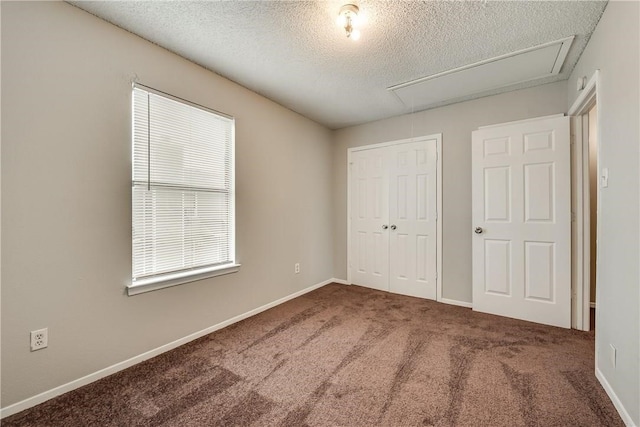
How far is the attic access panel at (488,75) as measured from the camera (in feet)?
7.26

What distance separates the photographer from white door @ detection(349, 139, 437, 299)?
3467 mm

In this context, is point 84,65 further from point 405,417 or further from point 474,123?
point 474,123

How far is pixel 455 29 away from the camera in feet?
6.38

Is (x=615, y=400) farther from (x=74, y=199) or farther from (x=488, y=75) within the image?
(x=74, y=199)

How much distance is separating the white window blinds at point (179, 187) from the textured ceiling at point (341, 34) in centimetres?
49

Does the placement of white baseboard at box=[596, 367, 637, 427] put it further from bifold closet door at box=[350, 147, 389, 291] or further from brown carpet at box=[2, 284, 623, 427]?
bifold closet door at box=[350, 147, 389, 291]

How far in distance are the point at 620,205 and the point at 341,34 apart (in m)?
2.07

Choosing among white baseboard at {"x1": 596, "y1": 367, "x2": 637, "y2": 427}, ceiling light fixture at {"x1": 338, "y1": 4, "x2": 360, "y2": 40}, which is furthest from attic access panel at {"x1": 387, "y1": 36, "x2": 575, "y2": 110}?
white baseboard at {"x1": 596, "y1": 367, "x2": 637, "y2": 427}

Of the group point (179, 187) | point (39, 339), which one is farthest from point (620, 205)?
point (39, 339)

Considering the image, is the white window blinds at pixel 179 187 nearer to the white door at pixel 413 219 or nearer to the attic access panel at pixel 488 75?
the attic access panel at pixel 488 75

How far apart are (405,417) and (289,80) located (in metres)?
2.88

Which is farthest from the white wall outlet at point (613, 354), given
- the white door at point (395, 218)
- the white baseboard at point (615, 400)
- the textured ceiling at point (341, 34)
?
the textured ceiling at point (341, 34)

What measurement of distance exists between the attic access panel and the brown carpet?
2428 millimetres

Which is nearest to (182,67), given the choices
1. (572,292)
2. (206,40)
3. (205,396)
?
(206,40)
